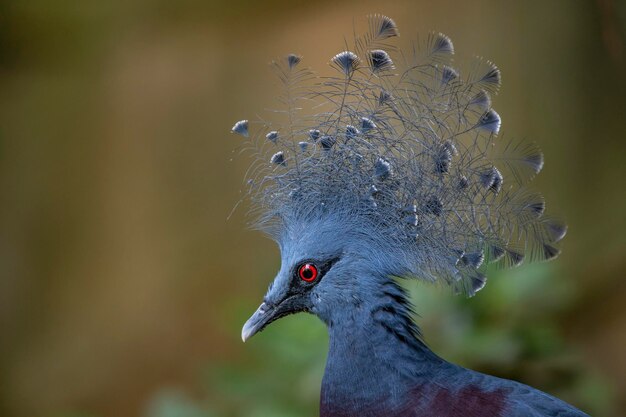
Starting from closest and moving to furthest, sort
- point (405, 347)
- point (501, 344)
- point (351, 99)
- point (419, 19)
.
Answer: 1. point (405, 347)
2. point (351, 99)
3. point (501, 344)
4. point (419, 19)

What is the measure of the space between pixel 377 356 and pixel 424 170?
0.52 metres

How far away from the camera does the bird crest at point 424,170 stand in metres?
2.25

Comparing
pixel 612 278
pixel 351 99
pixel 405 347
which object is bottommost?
pixel 405 347

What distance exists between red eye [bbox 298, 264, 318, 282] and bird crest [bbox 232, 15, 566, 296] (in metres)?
0.12

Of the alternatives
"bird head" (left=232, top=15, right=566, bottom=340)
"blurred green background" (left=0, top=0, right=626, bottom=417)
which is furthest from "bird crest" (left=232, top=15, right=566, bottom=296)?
"blurred green background" (left=0, top=0, right=626, bottom=417)

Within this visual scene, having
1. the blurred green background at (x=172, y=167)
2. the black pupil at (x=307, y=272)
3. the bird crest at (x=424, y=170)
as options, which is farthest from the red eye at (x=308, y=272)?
the blurred green background at (x=172, y=167)

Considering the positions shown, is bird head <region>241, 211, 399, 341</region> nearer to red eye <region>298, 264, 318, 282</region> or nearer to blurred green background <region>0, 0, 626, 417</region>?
red eye <region>298, 264, 318, 282</region>

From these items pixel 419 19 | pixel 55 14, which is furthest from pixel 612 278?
pixel 55 14

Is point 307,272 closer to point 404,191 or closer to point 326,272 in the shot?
point 326,272

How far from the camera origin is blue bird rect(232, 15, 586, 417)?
219 centimetres

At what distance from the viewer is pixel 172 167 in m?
4.91

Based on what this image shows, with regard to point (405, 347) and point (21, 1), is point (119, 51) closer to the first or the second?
point (21, 1)

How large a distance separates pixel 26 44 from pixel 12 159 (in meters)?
0.70

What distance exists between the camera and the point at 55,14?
16.0 feet
